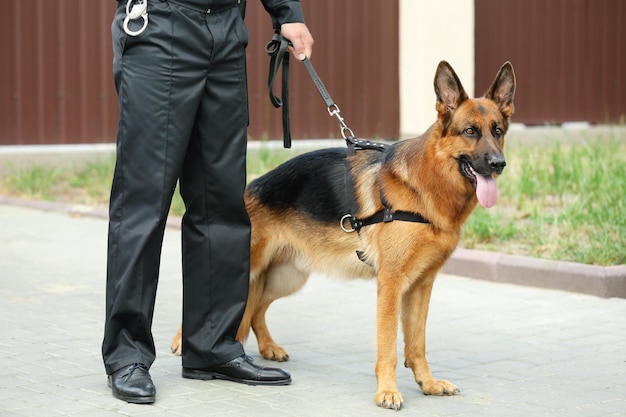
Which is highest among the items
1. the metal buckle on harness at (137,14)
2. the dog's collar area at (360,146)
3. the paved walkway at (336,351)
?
the metal buckle on harness at (137,14)

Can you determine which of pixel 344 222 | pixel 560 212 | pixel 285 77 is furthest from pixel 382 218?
pixel 560 212

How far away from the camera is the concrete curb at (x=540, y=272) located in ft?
22.5

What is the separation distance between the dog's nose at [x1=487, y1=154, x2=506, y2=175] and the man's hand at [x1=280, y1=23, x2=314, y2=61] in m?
0.99

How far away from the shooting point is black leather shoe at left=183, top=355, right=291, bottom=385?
189 inches

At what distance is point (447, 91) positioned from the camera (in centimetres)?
459

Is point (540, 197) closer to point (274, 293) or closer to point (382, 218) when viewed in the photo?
point (274, 293)

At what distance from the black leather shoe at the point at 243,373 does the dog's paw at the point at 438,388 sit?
60cm

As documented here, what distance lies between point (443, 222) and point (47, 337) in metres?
2.27

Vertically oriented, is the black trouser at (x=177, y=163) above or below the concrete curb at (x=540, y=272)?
above

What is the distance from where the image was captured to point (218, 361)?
4832 mm

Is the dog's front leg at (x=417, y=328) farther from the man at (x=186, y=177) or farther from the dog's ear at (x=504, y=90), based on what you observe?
the dog's ear at (x=504, y=90)

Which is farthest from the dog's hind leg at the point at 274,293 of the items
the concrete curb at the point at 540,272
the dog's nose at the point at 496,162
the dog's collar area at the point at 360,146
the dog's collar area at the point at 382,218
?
the concrete curb at the point at 540,272

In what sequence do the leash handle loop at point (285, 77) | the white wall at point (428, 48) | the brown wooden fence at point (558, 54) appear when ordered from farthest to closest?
the brown wooden fence at point (558, 54) → the white wall at point (428, 48) → the leash handle loop at point (285, 77)

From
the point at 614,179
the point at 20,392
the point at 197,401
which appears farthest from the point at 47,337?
the point at 614,179
